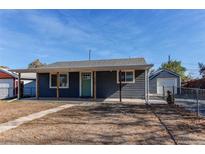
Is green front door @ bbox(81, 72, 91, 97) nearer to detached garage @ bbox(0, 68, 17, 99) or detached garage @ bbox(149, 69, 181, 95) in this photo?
detached garage @ bbox(0, 68, 17, 99)

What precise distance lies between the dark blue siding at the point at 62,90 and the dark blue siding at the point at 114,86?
189 centimetres

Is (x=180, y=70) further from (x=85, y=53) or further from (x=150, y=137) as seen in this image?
(x=150, y=137)

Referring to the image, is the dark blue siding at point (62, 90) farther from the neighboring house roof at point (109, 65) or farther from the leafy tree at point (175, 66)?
the leafy tree at point (175, 66)

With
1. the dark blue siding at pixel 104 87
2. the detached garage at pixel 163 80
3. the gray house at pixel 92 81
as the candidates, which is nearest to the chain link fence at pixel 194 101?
the dark blue siding at pixel 104 87

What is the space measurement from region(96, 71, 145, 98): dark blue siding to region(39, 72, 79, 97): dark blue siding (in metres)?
1.89

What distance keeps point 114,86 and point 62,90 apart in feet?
14.4

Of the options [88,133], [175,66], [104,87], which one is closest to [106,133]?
[88,133]

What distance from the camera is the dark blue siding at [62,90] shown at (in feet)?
56.5

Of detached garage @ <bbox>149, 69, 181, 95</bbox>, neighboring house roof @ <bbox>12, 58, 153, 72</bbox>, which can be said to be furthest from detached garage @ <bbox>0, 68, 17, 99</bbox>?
detached garage @ <bbox>149, 69, 181, 95</bbox>

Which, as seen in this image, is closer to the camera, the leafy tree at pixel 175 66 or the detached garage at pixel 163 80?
the detached garage at pixel 163 80

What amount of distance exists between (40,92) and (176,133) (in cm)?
1444

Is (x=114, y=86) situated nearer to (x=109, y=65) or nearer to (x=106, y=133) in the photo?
(x=109, y=65)

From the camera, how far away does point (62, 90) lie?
57.8 ft
